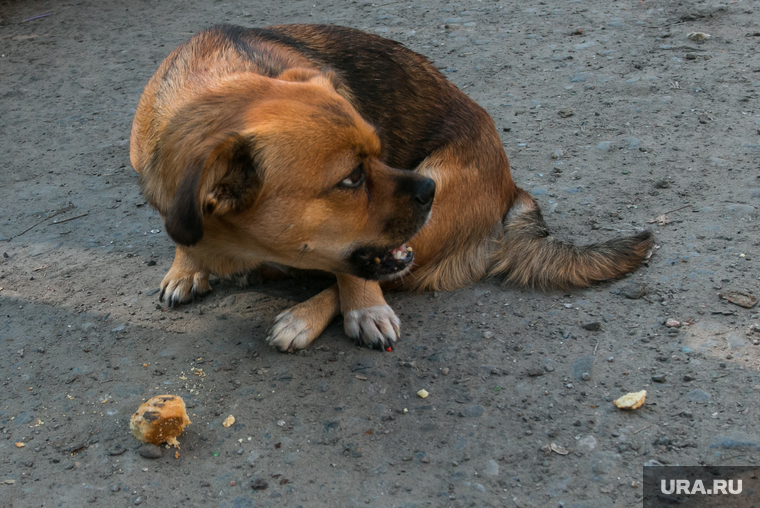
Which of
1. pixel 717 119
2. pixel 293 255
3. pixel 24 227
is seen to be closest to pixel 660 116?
pixel 717 119

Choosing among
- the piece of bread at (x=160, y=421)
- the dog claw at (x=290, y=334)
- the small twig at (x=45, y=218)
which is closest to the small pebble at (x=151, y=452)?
the piece of bread at (x=160, y=421)

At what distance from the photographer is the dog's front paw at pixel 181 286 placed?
3434 millimetres

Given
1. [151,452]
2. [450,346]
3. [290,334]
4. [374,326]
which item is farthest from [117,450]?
[450,346]

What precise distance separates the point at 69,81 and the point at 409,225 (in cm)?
504

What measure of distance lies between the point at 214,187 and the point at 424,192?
0.92 metres

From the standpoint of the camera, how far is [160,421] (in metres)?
2.43

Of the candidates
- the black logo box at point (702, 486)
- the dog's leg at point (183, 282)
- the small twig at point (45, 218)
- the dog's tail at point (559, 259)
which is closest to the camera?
the black logo box at point (702, 486)

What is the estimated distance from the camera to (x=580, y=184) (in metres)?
4.19

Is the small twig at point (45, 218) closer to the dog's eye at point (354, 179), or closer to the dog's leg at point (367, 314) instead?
the dog's leg at point (367, 314)

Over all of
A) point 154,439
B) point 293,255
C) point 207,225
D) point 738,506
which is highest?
point 207,225

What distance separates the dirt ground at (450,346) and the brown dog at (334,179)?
16 cm

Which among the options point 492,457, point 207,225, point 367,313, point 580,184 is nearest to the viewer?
point 492,457

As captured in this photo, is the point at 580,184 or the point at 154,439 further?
the point at 580,184

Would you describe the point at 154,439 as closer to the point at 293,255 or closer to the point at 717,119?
the point at 293,255
